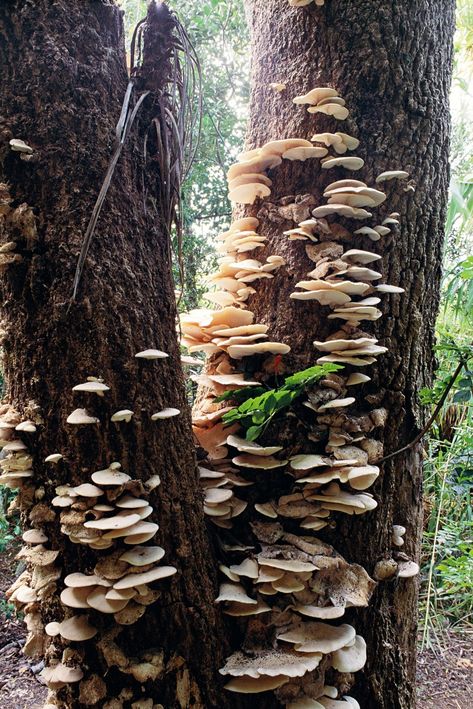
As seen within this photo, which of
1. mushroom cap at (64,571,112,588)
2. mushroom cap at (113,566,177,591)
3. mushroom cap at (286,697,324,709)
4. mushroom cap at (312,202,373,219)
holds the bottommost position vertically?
mushroom cap at (286,697,324,709)

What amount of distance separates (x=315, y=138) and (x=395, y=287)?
24.7 inches

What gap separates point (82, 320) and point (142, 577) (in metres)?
0.70

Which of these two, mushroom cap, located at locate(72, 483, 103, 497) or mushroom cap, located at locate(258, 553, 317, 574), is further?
mushroom cap, located at locate(258, 553, 317, 574)

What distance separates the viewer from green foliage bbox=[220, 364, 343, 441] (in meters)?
1.42

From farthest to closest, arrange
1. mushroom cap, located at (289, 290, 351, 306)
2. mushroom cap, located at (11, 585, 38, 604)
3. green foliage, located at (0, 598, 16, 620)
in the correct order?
green foliage, located at (0, 598, 16, 620) → mushroom cap, located at (289, 290, 351, 306) → mushroom cap, located at (11, 585, 38, 604)

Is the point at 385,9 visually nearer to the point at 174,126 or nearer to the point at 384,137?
the point at 384,137

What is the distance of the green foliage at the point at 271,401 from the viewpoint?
1.42m

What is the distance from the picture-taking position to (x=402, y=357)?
5.80 ft

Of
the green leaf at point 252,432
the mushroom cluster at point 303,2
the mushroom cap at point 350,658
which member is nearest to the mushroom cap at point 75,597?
the green leaf at point 252,432

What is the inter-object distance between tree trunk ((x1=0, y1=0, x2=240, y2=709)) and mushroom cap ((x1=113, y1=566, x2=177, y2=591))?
0.39 ft

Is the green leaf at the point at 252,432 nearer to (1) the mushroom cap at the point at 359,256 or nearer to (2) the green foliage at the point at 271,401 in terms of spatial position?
(2) the green foliage at the point at 271,401

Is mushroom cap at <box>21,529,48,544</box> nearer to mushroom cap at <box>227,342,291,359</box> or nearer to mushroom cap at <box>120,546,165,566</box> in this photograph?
mushroom cap at <box>120,546,165,566</box>

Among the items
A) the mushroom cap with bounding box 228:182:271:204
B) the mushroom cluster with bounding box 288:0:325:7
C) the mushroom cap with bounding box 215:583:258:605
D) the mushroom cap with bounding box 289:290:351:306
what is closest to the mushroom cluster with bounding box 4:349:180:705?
the mushroom cap with bounding box 215:583:258:605

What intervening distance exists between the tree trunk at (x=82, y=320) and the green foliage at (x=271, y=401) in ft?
0.81
